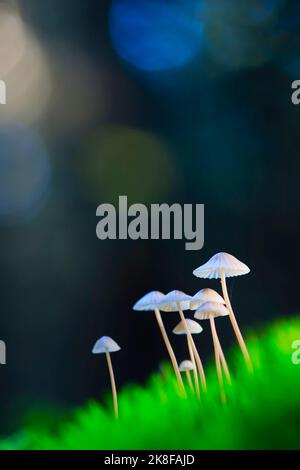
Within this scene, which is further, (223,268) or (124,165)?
(124,165)

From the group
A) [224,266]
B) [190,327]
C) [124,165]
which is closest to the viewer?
[224,266]

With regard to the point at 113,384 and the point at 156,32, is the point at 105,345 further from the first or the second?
the point at 156,32

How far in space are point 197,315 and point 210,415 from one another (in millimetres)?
209

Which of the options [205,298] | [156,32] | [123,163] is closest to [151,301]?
[205,298]

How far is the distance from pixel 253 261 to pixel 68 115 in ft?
1.90

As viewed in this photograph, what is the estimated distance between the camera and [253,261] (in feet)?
3.79

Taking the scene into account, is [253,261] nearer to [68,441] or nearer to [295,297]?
[295,297]

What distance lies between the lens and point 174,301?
0.99 meters

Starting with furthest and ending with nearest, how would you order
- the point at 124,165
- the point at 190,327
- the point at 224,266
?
the point at 124,165 < the point at 190,327 < the point at 224,266
